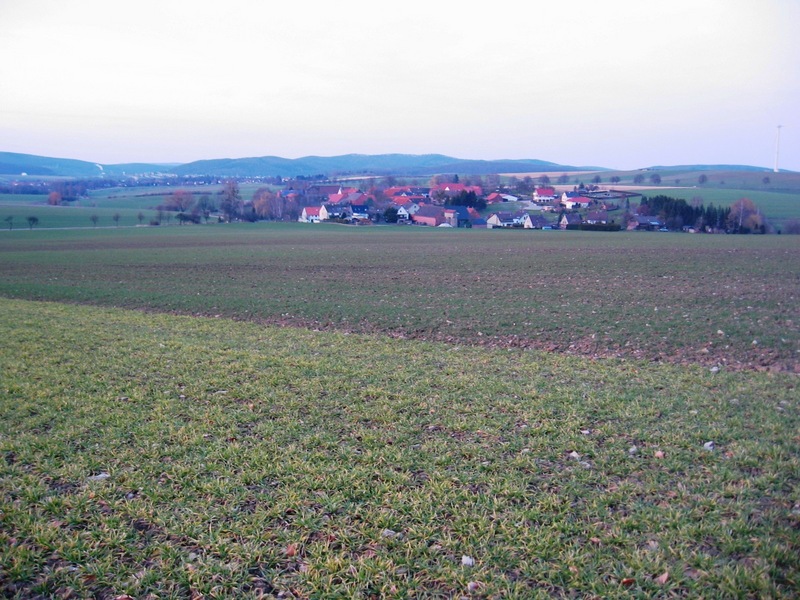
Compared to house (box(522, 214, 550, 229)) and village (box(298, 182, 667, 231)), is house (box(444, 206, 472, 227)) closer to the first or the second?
village (box(298, 182, 667, 231))

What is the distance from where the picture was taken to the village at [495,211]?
288 feet

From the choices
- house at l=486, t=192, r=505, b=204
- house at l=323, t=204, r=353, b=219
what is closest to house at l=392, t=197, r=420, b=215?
house at l=323, t=204, r=353, b=219

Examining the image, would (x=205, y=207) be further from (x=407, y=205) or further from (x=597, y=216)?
(x=597, y=216)

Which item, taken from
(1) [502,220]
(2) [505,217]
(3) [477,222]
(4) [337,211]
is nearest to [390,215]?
(4) [337,211]

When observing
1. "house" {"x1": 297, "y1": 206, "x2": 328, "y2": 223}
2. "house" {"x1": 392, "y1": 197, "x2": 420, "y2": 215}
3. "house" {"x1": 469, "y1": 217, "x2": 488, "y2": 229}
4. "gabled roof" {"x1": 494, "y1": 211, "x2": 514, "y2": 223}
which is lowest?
"house" {"x1": 469, "y1": 217, "x2": 488, "y2": 229}

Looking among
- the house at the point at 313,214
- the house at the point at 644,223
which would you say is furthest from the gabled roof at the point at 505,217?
the house at the point at 313,214

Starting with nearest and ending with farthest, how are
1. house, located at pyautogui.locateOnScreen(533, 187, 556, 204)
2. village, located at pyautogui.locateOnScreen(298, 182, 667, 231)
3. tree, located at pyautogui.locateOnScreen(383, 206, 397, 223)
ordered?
village, located at pyautogui.locateOnScreen(298, 182, 667, 231)
tree, located at pyautogui.locateOnScreen(383, 206, 397, 223)
house, located at pyautogui.locateOnScreen(533, 187, 556, 204)

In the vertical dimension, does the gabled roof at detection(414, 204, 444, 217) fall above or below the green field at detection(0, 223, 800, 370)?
above

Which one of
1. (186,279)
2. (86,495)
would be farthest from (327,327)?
(186,279)

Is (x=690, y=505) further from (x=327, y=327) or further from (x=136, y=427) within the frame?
(x=327, y=327)

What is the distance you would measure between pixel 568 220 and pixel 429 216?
24.4 meters

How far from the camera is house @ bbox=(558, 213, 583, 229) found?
8726 centimetres

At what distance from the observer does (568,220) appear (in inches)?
3506

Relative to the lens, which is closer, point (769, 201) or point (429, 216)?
point (769, 201)
